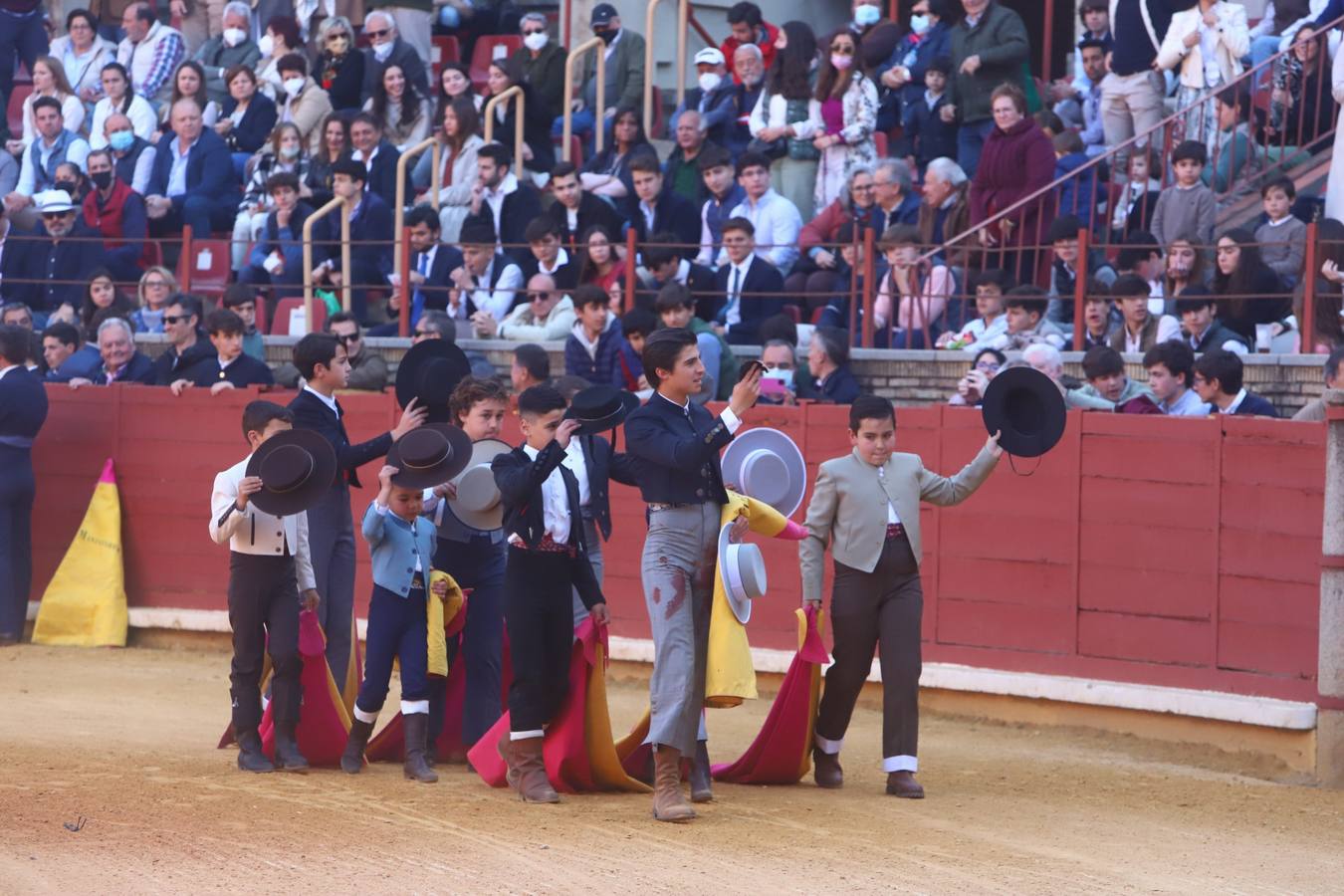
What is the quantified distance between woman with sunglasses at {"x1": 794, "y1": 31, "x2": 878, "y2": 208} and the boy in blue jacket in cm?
667

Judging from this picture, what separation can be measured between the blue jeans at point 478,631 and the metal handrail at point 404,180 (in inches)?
254

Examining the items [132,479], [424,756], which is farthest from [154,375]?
[424,756]

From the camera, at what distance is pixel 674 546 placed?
7305 millimetres

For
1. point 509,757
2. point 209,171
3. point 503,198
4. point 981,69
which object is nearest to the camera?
point 509,757

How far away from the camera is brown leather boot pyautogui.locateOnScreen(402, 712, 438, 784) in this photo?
26.2 feet

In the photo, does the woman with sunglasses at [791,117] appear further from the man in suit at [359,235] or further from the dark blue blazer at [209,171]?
the dark blue blazer at [209,171]

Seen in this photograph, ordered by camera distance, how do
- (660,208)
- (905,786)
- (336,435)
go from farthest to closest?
(660,208) → (336,435) → (905,786)

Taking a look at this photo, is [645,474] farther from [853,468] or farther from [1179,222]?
[1179,222]

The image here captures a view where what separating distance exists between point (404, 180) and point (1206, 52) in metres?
6.08

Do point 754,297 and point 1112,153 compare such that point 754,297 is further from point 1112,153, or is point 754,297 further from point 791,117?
point 1112,153

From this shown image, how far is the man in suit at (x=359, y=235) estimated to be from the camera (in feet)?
49.1

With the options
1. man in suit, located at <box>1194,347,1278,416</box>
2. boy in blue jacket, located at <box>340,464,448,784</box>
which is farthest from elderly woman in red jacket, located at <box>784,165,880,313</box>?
boy in blue jacket, located at <box>340,464,448,784</box>

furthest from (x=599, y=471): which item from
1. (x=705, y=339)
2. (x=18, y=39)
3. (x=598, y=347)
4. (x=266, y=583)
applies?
(x=18, y=39)

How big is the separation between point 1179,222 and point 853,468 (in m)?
4.93
